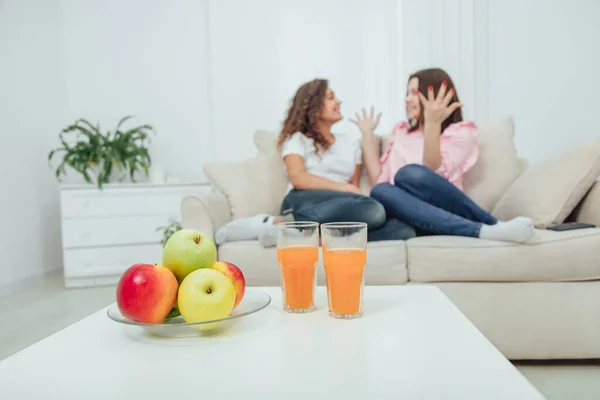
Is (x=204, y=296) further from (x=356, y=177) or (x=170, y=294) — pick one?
(x=356, y=177)

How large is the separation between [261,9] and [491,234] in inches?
109

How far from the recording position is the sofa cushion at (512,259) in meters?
1.66

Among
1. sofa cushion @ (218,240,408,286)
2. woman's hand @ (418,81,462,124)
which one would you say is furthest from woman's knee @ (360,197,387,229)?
woman's hand @ (418,81,462,124)

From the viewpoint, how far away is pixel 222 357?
0.69 m

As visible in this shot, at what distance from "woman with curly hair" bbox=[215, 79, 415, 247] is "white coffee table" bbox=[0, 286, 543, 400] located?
3.34 ft

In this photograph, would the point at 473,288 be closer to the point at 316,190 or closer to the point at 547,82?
the point at 316,190

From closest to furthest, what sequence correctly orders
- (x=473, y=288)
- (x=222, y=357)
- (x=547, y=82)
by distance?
(x=222, y=357), (x=473, y=288), (x=547, y=82)

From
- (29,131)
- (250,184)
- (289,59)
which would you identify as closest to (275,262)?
(250,184)

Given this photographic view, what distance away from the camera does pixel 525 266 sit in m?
1.68

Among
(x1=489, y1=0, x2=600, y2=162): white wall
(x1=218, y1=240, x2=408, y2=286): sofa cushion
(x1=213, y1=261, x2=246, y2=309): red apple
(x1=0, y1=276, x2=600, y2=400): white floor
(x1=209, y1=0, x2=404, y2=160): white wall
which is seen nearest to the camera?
(x1=213, y1=261, x2=246, y2=309): red apple

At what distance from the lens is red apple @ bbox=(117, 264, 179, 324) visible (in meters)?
0.77

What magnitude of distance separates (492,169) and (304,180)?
83cm

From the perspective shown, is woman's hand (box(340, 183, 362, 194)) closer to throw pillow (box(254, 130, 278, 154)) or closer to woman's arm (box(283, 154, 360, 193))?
woman's arm (box(283, 154, 360, 193))

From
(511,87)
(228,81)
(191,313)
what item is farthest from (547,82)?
(191,313)
